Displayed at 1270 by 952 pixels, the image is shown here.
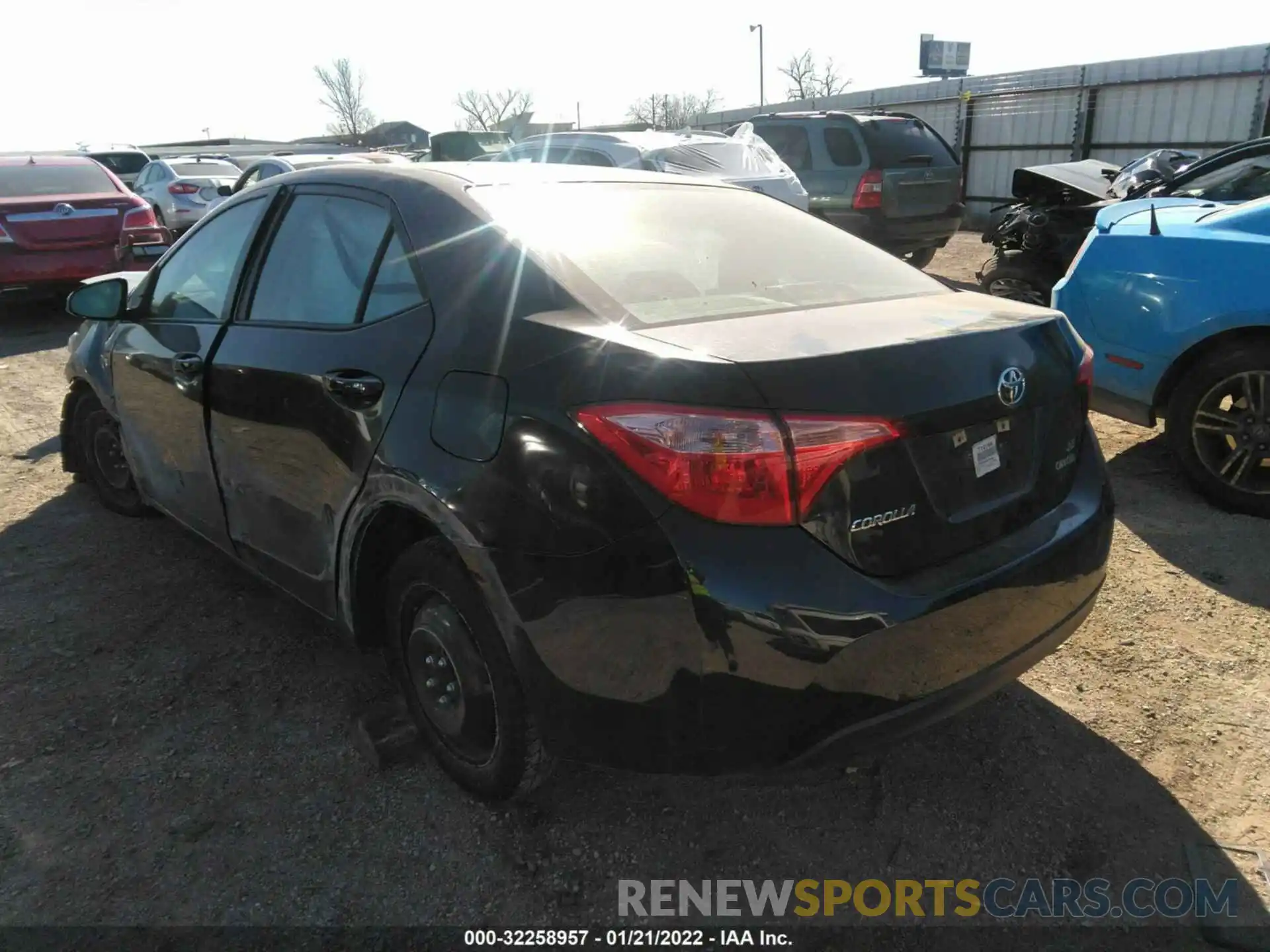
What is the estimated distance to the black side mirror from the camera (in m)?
3.62

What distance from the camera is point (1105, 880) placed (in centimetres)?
218

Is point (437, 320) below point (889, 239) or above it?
above

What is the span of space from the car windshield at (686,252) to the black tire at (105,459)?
284 cm

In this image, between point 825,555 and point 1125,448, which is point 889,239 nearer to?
point 1125,448

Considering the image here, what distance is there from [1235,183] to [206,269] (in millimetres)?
5041

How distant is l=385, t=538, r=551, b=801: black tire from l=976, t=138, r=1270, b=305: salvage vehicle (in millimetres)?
4947

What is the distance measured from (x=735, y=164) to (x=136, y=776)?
25.5ft

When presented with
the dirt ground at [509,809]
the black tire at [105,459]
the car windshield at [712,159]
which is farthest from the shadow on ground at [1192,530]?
the car windshield at [712,159]

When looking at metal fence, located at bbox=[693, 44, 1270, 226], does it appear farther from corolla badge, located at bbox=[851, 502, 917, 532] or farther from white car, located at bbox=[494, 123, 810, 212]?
corolla badge, located at bbox=[851, 502, 917, 532]

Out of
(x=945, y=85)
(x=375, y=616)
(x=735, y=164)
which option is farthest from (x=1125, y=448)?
(x=945, y=85)

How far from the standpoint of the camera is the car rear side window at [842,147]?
34.6 ft

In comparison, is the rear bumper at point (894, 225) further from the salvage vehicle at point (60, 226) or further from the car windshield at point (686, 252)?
the car windshield at point (686, 252)

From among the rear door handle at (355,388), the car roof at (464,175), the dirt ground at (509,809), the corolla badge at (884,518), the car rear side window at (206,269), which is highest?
the car roof at (464,175)

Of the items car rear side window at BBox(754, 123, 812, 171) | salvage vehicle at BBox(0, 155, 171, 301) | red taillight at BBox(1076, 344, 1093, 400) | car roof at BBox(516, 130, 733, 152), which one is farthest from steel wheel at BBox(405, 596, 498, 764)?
car rear side window at BBox(754, 123, 812, 171)
